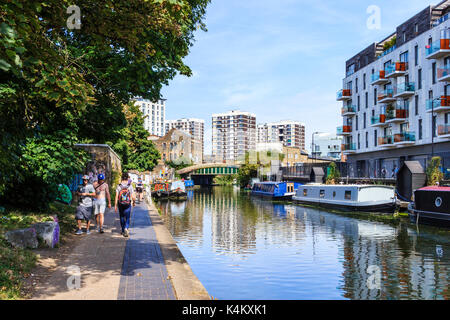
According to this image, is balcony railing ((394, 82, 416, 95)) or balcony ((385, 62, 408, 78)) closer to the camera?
balcony railing ((394, 82, 416, 95))

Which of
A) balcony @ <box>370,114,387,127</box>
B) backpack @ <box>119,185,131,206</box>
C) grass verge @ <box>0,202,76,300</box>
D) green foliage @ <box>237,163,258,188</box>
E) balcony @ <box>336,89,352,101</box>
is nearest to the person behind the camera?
grass verge @ <box>0,202,76,300</box>

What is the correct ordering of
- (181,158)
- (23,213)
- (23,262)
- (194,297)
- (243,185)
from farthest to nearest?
(181,158) → (243,185) → (23,213) → (23,262) → (194,297)

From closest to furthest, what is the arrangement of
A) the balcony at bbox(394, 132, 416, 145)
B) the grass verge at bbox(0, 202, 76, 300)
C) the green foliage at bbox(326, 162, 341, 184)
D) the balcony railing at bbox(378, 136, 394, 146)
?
1. the grass verge at bbox(0, 202, 76, 300)
2. the balcony at bbox(394, 132, 416, 145)
3. the balcony railing at bbox(378, 136, 394, 146)
4. the green foliage at bbox(326, 162, 341, 184)

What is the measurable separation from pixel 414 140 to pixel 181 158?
76776mm

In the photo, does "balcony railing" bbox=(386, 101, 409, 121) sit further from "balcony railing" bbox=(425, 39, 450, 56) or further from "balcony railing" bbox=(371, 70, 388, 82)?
"balcony railing" bbox=(425, 39, 450, 56)

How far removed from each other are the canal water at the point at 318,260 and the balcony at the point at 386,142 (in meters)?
23.1

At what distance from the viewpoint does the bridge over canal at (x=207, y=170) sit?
3954 inches

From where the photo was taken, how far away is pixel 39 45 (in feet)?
23.8

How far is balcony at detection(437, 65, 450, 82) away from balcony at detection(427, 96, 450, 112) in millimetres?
1645

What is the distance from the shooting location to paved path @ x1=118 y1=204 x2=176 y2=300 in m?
6.72

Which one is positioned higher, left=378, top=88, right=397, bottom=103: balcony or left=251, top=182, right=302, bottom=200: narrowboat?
left=378, top=88, right=397, bottom=103: balcony

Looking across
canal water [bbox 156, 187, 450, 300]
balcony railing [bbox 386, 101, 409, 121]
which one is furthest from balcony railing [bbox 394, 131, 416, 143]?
canal water [bbox 156, 187, 450, 300]
